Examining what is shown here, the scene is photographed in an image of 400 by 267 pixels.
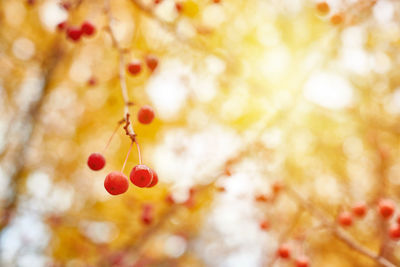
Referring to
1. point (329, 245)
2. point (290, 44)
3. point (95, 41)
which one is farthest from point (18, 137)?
point (329, 245)

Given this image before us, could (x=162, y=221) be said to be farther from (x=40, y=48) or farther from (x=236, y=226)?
(x=236, y=226)

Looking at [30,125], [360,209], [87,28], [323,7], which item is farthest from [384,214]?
[30,125]

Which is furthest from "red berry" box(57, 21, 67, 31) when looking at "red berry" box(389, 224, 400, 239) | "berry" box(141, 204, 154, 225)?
"red berry" box(389, 224, 400, 239)

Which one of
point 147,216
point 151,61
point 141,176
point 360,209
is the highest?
point 151,61

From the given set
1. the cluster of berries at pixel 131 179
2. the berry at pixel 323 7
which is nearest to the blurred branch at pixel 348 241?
the cluster of berries at pixel 131 179

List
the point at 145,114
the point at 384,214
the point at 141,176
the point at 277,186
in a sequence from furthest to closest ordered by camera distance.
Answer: the point at 277,186 < the point at 384,214 < the point at 145,114 < the point at 141,176

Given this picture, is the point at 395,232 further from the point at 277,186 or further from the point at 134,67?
the point at 134,67

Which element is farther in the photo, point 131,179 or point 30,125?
point 30,125

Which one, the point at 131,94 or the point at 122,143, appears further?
the point at 122,143
